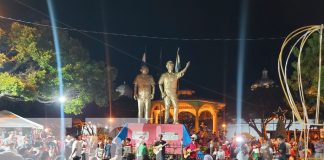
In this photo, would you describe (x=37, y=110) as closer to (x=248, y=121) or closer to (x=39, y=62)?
(x=39, y=62)

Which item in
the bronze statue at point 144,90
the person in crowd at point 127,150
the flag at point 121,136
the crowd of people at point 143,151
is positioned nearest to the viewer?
the crowd of people at point 143,151

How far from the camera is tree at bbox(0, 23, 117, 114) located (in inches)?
835

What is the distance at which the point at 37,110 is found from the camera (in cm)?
3381

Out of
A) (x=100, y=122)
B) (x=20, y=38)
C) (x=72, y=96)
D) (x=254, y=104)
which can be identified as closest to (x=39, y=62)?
(x=20, y=38)

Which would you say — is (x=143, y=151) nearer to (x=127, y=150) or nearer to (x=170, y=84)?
(x=127, y=150)

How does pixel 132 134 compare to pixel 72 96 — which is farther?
pixel 72 96

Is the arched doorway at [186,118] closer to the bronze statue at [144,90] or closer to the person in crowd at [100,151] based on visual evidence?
the bronze statue at [144,90]

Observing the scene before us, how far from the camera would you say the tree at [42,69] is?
2122cm

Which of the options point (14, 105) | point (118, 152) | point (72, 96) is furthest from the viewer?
point (14, 105)

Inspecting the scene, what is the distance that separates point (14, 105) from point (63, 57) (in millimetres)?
9304

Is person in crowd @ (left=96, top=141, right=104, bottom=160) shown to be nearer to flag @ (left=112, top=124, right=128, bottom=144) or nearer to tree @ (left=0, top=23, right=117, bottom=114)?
flag @ (left=112, top=124, right=128, bottom=144)

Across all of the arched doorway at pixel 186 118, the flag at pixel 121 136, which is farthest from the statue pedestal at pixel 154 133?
the arched doorway at pixel 186 118

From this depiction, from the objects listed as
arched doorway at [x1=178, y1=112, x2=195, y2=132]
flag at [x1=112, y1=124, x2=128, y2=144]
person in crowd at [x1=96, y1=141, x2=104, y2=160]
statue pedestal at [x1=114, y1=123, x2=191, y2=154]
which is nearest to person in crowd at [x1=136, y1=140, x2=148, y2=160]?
statue pedestal at [x1=114, y1=123, x2=191, y2=154]

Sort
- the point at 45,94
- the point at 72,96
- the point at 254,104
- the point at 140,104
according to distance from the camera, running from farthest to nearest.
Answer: the point at 254,104 < the point at 72,96 < the point at 45,94 < the point at 140,104
